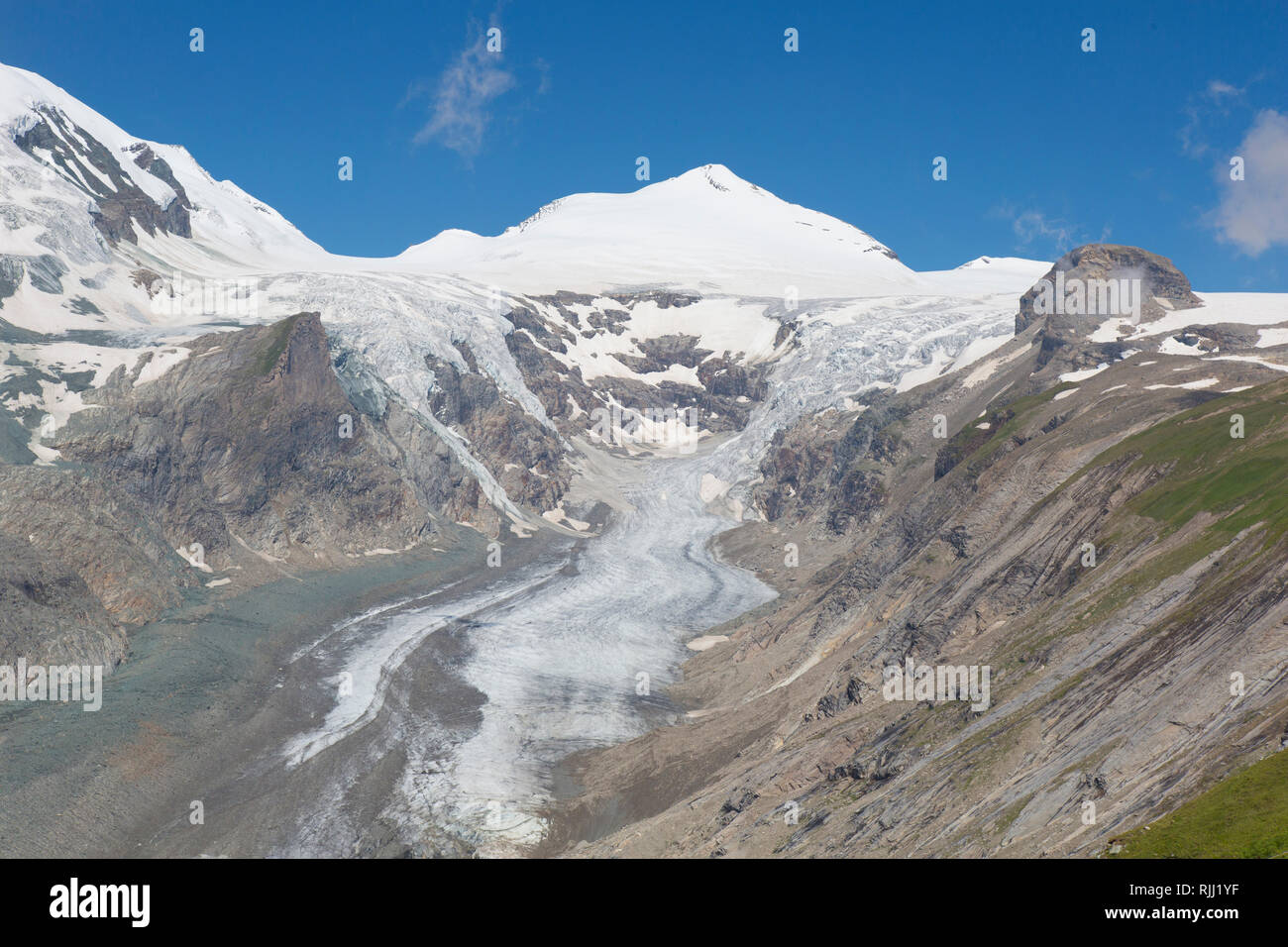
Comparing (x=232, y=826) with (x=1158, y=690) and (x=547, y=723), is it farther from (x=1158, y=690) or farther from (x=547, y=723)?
(x=1158, y=690)

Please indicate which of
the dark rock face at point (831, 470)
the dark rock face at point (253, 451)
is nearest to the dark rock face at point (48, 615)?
the dark rock face at point (253, 451)

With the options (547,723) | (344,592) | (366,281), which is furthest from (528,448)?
(547,723)

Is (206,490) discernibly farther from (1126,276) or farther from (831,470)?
(1126,276)

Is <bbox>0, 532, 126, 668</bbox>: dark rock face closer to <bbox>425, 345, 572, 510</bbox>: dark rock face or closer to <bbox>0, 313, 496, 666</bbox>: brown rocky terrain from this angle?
<bbox>0, 313, 496, 666</bbox>: brown rocky terrain

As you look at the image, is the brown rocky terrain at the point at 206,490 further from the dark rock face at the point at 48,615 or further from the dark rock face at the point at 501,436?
the dark rock face at the point at 501,436

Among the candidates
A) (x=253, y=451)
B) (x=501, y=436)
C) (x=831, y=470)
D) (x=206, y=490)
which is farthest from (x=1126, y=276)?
(x=206, y=490)

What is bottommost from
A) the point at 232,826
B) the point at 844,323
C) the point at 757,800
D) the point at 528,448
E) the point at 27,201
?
the point at 232,826

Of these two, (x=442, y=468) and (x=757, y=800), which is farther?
(x=442, y=468)

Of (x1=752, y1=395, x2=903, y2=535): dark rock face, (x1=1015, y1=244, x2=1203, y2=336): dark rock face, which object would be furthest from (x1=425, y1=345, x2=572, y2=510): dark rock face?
(x1=1015, y1=244, x2=1203, y2=336): dark rock face
